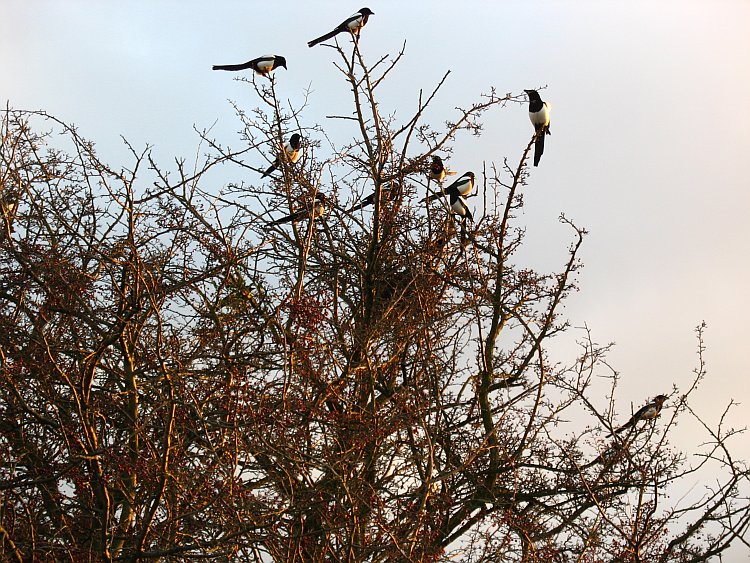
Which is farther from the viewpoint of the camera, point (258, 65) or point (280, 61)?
point (280, 61)

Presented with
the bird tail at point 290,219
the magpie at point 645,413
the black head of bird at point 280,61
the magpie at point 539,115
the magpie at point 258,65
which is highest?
the black head of bird at point 280,61

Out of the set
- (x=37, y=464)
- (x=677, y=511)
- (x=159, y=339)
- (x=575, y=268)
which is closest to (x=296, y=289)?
(x=159, y=339)

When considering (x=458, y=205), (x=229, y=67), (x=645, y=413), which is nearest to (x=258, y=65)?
(x=229, y=67)

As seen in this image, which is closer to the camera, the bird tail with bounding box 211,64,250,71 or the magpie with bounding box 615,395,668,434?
the magpie with bounding box 615,395,668,434

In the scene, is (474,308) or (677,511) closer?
(677,511)

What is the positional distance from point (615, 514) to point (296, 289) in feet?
9.08

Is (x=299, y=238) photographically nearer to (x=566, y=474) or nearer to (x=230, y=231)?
(x=230, y=231)

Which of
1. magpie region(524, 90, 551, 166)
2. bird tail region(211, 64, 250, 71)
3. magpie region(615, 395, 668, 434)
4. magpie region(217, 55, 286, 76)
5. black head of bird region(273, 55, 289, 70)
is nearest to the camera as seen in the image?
magpie region(615, 395, 668, 434)

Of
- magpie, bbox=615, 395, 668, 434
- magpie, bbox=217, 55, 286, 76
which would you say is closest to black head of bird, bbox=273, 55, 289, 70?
magpie, bbox=217, 55, 286, 76

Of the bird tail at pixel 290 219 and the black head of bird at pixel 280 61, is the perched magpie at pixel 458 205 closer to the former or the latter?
the bird tail at pixel 290 219

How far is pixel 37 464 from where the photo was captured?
18.0ft

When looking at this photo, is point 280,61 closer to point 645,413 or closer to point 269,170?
point 269,170

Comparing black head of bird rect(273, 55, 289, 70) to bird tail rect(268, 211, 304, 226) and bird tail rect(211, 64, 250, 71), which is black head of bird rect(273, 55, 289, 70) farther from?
bird tail rect(268, 211, 304, 226)

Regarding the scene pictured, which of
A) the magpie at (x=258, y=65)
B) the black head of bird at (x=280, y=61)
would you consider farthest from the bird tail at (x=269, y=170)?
the black head of bird at (x=280, y=61)
